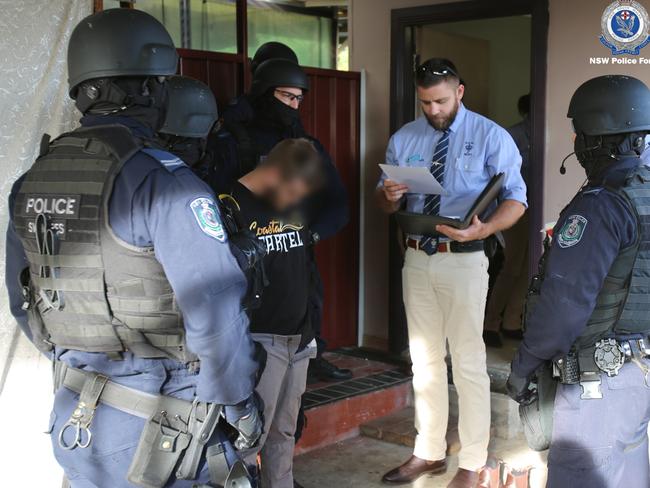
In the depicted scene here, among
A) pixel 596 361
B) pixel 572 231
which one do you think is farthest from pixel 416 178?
pixel 596 361

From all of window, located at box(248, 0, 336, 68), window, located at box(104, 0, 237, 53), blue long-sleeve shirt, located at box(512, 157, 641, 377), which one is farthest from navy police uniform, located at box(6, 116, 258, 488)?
window, located at box(248, 0, 336, 68)

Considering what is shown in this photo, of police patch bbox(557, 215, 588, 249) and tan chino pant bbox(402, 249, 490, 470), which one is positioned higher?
police patch bbox(557, 215, 588, 249)

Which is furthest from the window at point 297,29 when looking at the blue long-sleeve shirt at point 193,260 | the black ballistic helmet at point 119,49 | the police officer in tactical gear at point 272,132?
the blue long-sleeve shirt at point 193,260

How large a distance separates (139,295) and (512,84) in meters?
5.96

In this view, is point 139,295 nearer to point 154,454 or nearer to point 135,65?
point 154,454

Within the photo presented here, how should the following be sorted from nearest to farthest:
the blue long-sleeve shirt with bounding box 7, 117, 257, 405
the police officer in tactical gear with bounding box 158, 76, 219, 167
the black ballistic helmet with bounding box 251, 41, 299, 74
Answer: the blue long-sleeve shirt with bounding box 7, 117, 257, 405, the police officer in tactical gear with bounding box 158, 76, 219, 167, the black ballistic helmet with bounding box 251, 41, 299, 74

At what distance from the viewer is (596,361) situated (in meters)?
2.71

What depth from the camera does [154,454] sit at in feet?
7.22

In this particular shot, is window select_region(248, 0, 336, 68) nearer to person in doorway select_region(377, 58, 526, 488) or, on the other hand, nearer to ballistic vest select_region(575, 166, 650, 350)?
person in doorway select_region(377, 58, 526, 488)

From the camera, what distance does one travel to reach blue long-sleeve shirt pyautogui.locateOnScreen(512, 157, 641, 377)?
259cm

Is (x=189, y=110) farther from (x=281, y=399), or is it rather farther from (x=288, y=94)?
(x=281, y=399)

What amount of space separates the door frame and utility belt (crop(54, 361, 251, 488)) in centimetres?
322

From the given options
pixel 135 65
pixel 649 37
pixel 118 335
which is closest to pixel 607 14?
pixel 649 37

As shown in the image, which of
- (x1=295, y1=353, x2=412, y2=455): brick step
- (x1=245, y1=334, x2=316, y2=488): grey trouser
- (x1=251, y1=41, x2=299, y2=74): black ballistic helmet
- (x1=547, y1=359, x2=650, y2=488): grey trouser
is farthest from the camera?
(x1=295, y1=353, x2=412, y2=455): brick step
